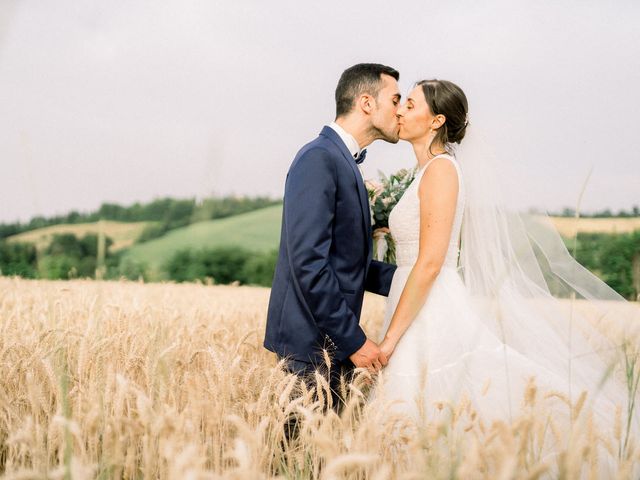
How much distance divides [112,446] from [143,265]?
27538mm

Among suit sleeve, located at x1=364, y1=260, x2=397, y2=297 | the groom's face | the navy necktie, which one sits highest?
the groom's face

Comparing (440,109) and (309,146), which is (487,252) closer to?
(440,109)

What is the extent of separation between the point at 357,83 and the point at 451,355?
2.06 meters

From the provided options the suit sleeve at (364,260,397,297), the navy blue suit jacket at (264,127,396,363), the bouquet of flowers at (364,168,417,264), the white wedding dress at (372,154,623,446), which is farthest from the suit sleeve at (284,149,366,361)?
the bouquet of flowers at (364,168,417,264)

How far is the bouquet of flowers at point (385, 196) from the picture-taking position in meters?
4.48

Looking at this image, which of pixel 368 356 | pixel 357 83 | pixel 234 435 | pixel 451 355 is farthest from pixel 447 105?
pixel 234 435

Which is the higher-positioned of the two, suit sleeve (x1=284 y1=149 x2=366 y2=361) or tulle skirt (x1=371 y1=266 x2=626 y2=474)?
suit sleeve (x1=284 y1=149 x2=366 y2=361)

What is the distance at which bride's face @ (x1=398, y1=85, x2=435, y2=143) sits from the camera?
13.2ft

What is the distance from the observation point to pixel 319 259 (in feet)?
11.4

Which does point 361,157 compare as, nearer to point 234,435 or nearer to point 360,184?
point 360,184

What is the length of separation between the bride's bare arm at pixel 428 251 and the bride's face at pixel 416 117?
0.53m

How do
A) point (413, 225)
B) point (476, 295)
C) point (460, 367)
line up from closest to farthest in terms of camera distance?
point (460, 367), point (413, 225), point (476, 295)

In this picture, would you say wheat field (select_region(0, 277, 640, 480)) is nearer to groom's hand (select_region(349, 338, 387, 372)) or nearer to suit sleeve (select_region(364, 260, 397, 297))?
groom's hand (select_region(349, 338, 387, 372))

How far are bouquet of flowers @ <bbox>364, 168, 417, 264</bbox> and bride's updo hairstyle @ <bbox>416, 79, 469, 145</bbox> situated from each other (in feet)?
1.84
